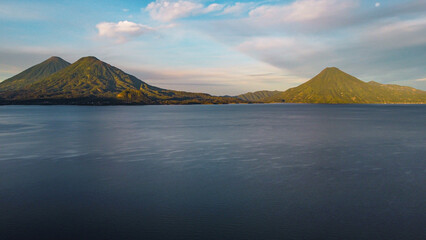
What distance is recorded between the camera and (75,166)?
31.7 metres

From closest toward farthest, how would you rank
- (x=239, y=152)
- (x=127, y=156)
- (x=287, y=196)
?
(x=287, y=196)
(x=127, y=156)
(x=239, y=152)

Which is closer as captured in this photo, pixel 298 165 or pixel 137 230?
pixel 137 230

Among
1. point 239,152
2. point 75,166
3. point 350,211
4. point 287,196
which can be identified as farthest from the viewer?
point 239,152

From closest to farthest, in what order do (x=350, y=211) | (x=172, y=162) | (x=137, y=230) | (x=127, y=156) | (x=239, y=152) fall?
(x=137, y=230), (x=350, y=211), (x=172, y=162), (x=127, y=156), (x=239, y=152)

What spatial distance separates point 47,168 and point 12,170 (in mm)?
3443

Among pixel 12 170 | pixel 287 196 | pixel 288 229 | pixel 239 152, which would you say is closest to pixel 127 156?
pixel 12 170

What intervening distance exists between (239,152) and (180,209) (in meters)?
23.1

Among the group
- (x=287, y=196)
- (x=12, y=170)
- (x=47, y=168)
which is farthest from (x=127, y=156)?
(x=287, y=196)

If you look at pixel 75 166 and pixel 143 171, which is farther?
pixel 75 166

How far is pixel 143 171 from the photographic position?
29438 millimetres

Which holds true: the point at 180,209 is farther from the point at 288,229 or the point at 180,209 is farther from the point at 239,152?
the point at 239,152

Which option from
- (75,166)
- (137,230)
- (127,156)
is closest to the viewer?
(137,230)

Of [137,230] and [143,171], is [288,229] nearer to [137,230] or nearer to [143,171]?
[137,230]

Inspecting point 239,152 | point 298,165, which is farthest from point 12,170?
point 298,165
